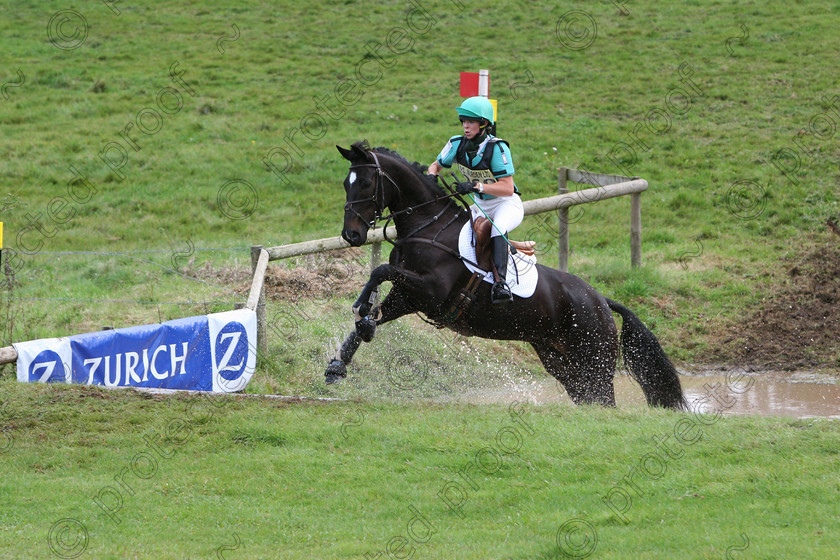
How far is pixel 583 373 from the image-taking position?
8766mm

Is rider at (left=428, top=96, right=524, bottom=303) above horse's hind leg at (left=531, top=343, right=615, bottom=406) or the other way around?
above

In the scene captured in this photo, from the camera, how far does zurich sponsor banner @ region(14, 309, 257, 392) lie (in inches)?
308

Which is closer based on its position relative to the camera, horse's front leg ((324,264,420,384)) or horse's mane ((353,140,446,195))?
horse's front leg ((324,264,420,384))

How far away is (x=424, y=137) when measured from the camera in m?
19.0

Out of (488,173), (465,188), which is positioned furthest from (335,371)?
(488,173)

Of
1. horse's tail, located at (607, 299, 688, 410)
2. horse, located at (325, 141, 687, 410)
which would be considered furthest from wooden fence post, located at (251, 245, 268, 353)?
horse's tail, located at (607, 299, 688, 410)

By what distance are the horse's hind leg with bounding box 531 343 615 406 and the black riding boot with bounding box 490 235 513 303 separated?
121 centimetres

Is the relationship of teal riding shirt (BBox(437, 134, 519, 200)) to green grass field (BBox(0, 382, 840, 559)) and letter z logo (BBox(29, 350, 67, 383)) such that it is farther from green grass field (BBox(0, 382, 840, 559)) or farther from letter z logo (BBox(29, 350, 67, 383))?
letter z logo (BBox(29, 350, 67, 383))

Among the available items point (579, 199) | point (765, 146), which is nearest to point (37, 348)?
point (579, 199)

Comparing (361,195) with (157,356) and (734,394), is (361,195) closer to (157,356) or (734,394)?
(157,356)

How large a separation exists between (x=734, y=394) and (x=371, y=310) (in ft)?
14.6

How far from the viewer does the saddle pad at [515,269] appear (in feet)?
25.5

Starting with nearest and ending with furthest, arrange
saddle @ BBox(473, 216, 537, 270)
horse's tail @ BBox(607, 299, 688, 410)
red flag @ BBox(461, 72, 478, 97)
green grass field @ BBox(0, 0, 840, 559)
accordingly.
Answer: green grass field @ BBox(0, 0, 840, 559)
saddle @ BBox(473, 216, 537, 270)
horse's tail @ BBox(607, 299, 688, 410)
red flag @ BBox(461, 72, 478, 97)

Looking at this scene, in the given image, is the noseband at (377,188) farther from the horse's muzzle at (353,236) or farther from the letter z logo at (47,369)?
the letter z logo at (47,369)
